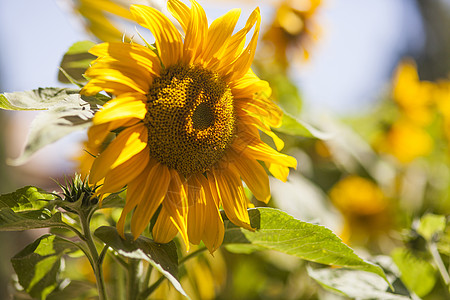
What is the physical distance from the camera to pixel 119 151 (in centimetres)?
36

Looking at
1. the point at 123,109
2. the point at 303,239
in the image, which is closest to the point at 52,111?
the point at 123,109

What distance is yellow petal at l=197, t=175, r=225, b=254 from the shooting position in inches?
15.9

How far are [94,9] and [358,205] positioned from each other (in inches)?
35.6

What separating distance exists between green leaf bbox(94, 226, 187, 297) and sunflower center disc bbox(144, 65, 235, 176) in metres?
0.08

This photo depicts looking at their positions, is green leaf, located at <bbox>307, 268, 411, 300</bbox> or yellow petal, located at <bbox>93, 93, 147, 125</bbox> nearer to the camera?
yellow petal, located at <bbox>93, 93, 147, 125</bbox>

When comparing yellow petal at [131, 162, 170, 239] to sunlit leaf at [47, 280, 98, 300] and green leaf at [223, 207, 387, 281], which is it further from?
sunlit leaf at [47, 280, 98, 300]

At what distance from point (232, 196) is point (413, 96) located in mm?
1114

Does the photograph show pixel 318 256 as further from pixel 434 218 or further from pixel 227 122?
pixel 434 218

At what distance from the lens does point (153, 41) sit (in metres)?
0.43

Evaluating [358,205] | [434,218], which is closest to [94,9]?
[434,218]

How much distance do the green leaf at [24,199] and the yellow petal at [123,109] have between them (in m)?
0.11

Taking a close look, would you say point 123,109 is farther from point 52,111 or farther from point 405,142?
point 405,142

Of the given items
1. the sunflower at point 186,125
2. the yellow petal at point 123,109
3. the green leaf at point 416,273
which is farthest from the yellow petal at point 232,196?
the green leaf at point 416,273

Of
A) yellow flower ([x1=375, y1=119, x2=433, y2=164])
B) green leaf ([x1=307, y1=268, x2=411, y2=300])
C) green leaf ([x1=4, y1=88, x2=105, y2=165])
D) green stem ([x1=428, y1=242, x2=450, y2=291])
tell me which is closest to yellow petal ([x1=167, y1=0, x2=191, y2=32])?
green leaf ([x1=4, y1=88, x2=105, y2=165])
